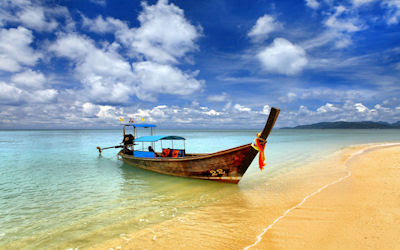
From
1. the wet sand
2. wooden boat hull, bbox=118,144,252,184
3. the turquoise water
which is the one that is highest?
wooden boat hull, bbox=118,144,252,184

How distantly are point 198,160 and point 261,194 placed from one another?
3597 mm

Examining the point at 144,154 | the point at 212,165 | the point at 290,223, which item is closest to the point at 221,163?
the point at 212,165

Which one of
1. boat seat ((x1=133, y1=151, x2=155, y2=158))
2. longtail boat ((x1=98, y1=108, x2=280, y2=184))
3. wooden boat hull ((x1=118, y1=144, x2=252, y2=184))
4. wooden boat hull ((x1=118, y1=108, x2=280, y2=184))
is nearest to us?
longtail boat ((x1=98, y1=108, x2=280, y2=184))

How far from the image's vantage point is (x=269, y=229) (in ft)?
16.7

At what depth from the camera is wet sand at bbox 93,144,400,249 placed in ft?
14.5

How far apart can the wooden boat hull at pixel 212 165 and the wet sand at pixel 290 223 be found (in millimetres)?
1425

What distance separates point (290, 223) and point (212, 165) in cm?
513

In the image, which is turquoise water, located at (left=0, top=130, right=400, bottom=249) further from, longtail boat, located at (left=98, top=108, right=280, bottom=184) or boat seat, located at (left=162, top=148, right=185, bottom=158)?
boat seat, located at (left=162, top=148, right=185, bottom=158)

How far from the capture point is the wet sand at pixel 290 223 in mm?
4426

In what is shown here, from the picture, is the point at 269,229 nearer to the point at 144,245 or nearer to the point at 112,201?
the point at 144,245

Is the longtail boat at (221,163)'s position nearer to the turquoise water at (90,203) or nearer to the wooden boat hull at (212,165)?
the wooden boat hull at (212,165)

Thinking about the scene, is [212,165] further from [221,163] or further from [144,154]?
[144,154]

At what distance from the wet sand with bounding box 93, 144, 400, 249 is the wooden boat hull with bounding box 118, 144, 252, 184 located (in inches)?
56.1

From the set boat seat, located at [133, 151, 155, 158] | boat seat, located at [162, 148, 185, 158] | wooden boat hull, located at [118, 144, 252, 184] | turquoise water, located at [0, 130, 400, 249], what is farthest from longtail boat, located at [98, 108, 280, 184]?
boat seat, located at [133, 151, 155, 158]
